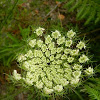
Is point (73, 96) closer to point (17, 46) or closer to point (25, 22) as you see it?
point (17, 46)

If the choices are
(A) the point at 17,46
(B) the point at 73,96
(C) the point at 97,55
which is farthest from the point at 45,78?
(C) the point at 97,55

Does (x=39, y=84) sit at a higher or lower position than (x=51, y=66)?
lower

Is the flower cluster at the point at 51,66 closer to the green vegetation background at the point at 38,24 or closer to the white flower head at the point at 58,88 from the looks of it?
the white flower head at the point at 58,88

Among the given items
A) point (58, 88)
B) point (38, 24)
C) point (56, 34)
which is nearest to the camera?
point (58, 88)

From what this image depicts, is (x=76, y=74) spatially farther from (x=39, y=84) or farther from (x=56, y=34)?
(x=56, y=34)

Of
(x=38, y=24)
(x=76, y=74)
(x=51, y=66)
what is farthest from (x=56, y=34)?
(x=38, y=24)

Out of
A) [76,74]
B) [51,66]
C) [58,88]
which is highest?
[51,66]

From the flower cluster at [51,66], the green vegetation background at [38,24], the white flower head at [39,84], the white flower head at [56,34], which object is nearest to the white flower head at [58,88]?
the flower cluster at [51,66]

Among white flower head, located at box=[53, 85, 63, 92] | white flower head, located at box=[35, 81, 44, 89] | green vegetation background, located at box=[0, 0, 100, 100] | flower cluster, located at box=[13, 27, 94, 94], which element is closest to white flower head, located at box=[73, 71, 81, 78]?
flower cluster, located at box=[13, 27, 94, 94]
